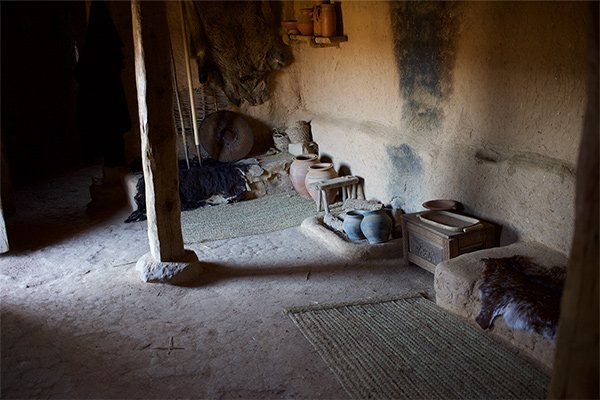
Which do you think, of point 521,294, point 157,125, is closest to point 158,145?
point 157,125

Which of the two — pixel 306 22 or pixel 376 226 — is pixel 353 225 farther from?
pixel 306 22

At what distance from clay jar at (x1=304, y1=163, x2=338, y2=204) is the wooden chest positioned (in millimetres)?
1412

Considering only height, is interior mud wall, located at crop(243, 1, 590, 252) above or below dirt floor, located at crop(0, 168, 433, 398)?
above

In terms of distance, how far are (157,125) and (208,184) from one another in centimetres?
192

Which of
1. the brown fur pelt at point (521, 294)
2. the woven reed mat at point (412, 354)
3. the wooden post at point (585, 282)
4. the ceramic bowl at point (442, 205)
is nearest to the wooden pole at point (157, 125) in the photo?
the woven reed mat at point (412, 354)

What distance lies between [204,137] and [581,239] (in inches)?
189

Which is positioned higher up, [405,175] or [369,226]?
[405,175]

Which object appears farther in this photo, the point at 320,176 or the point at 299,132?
the point at 299,132

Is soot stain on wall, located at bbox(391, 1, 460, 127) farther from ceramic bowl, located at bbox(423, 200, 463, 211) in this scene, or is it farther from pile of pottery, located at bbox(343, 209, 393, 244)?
pile of pottery, located at bbox(343, 209, 393, 244)

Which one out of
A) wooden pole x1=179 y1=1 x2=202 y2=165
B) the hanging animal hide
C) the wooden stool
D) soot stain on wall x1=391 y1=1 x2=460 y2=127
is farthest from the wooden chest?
the hanging animal hide

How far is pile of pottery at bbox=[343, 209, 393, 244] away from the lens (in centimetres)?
420

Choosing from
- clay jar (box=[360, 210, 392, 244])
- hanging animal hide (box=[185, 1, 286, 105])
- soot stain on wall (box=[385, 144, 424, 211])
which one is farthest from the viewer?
hanging animal hide (box=[185, 1, 286, 105])

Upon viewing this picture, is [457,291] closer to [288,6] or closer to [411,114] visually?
[411,114]

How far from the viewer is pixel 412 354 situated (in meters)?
2.94
